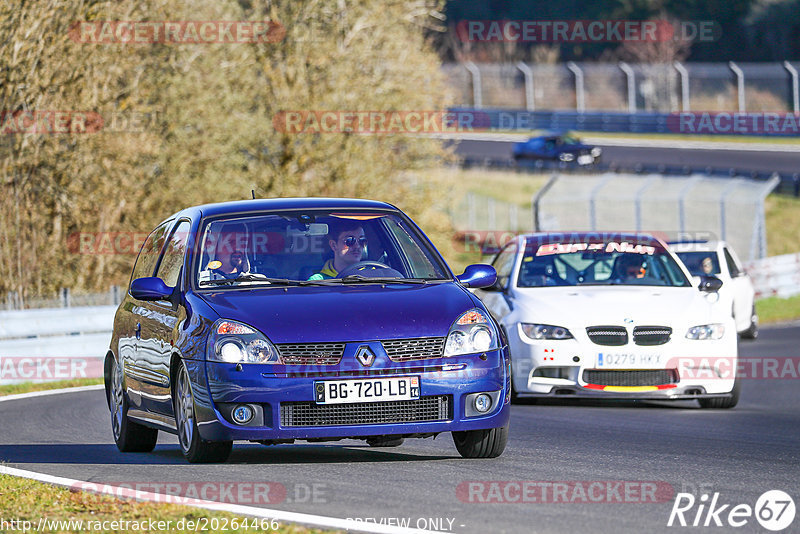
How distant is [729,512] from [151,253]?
17.2 ft

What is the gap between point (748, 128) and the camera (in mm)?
56844

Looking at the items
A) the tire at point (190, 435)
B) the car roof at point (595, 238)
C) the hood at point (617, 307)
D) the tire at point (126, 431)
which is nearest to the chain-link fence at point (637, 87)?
the car roof at point (595, 238)

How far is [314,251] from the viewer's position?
9375 mm

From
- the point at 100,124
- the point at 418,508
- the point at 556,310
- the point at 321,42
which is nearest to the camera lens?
the point at 418,508

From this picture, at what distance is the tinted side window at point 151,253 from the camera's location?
1043 centimetres

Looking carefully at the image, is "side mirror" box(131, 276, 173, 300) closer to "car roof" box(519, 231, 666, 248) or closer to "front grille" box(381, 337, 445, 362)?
"front grille" box(381, 337, 445, 362)

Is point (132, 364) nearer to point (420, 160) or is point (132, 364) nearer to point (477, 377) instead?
point (477, 377)

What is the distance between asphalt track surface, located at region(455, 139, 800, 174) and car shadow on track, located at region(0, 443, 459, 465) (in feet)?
128

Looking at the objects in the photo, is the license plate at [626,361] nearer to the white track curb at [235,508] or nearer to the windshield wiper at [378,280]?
the windshield wiper at [378,280]

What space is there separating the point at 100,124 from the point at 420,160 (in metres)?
9.42

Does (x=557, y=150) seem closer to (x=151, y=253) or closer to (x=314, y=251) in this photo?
(x=151, y=253)

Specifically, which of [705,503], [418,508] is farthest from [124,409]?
[705,503]

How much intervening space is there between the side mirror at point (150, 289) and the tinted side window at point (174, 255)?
0.51 feet

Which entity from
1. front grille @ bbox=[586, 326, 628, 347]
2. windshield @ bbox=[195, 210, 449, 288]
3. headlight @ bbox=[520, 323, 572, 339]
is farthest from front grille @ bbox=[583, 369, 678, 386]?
windshield @ bbox=[195, 210, 449, 288]
